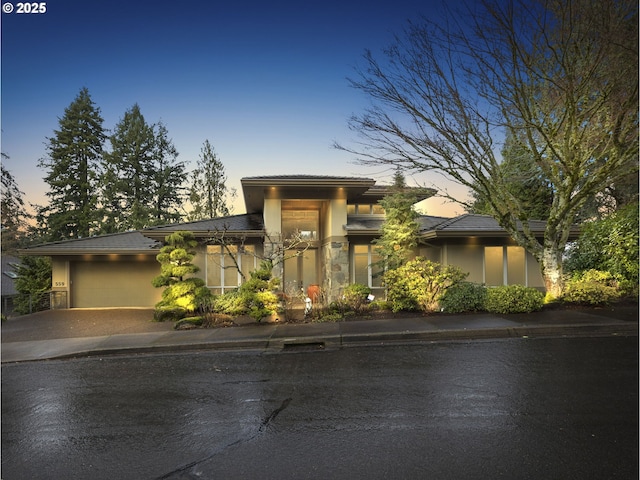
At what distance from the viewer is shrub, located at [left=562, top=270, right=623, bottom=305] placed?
1021 cm

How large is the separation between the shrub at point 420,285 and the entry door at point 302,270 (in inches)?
275

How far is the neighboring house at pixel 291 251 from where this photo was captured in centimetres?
1451

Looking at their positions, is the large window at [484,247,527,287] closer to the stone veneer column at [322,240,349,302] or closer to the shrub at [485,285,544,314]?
the shrub at [485,285,544,314]

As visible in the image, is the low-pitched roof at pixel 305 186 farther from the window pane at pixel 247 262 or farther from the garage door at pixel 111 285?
the garage door at pixel 111 285

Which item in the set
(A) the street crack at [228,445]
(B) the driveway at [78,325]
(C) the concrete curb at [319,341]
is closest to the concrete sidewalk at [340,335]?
(C) the concrete curb at [319,341]

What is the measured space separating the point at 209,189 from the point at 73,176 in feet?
36.7

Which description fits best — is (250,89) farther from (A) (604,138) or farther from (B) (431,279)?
(A) (604,138)

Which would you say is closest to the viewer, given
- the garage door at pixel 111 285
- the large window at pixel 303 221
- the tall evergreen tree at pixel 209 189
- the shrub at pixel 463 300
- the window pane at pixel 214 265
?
the shrub at pixel 463 300

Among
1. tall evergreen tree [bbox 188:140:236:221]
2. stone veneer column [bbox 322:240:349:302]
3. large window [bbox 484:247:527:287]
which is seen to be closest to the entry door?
stone veneer column [bbox 322:240:349:302]

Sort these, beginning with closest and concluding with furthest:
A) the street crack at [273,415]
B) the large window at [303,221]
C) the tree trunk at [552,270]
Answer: the street crack at [273,415] < the tree trunk at [552,270] < the large window at [303,221]

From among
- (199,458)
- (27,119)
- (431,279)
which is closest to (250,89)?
(27,119)

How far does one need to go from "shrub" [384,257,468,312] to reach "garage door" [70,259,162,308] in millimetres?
11786

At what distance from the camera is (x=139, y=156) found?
32.6 metres

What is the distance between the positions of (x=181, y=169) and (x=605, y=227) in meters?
33.5
